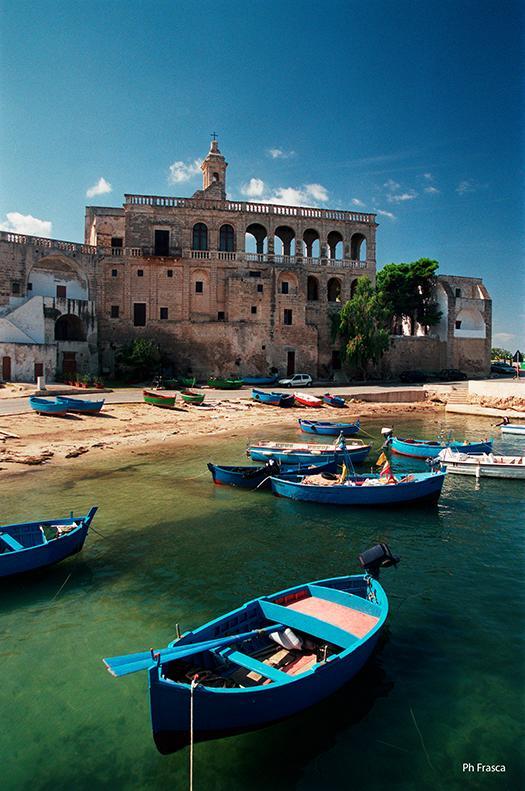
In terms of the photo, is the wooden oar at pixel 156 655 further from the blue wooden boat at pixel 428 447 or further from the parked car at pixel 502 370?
the parked car at pixel 502 370

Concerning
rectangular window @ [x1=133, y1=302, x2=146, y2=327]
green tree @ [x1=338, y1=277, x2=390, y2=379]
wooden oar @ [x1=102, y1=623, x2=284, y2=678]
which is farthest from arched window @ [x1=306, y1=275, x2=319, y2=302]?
wooden oar @ [x1=102, y1=623, x2=284, y2=678]

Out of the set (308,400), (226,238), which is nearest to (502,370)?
(308,400)

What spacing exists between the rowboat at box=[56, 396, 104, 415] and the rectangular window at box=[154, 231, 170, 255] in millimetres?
22492

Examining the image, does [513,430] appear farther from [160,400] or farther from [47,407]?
[47,407]

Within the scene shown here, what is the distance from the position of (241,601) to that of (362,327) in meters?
39.1

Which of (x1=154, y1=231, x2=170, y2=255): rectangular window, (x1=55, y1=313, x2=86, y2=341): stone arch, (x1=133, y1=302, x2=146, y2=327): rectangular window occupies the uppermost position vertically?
(x1=154, y1=231, x2=170, y2=255): rectangular window

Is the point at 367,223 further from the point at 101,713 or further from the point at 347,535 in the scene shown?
the point at 101,713

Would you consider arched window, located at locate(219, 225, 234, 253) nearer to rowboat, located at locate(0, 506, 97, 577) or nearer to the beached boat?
the beached boat

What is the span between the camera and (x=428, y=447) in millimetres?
21969

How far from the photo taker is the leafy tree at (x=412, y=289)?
179 ft

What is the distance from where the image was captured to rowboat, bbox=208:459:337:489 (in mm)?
16781

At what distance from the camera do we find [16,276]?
40.0 metres

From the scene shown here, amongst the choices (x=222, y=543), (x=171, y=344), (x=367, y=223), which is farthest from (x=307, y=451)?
(x=367, y=223)

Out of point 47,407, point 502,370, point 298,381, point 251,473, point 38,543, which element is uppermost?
point 502,370
